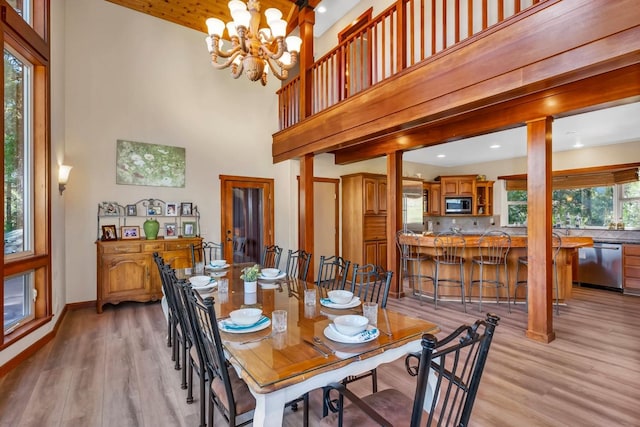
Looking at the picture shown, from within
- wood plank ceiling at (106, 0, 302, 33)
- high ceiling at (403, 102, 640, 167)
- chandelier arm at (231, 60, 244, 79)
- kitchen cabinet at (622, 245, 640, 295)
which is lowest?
kitchen cabinet at (622, 245, 640, 295)

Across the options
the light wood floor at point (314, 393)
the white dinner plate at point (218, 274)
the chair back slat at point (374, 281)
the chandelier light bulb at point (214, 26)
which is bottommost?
the light wood floor at point (314, 393)

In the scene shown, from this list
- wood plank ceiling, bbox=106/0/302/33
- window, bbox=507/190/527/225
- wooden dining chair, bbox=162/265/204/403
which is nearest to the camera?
wooden dining chair, bbox=162/265/204/403

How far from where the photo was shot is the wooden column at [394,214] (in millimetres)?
4938

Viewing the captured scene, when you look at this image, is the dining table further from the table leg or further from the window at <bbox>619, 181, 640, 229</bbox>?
the window at <bbox>619, 181, 640, 229</bbox>

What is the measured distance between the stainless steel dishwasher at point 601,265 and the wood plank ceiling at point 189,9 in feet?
21.9

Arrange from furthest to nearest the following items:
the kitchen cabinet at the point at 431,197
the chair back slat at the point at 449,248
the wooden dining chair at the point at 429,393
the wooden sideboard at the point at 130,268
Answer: the kitchen cabinet at the point at 431,197 < the chair back slat at the point at 449,248 < the wooden sideboard at the point at 130,268 < the wooden dining chair at the point at 429,393

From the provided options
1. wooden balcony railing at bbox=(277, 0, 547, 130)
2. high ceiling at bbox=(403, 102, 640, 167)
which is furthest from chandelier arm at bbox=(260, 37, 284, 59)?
high ceiling at bbox=(403, 102, 640, 167)

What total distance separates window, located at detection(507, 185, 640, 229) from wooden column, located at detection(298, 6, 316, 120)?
19.8 ft

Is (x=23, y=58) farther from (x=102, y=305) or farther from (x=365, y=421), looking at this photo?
(x=365, y=421)

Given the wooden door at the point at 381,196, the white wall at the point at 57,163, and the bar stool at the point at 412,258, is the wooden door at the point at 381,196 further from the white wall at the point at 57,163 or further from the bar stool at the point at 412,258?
the white wall at the point at 57,163

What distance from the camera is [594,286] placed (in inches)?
224

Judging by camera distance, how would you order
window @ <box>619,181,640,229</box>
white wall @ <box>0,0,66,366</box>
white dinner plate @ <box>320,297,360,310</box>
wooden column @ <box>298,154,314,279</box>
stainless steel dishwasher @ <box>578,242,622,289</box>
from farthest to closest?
window @ <box>619,181,640,229</box> < stainless steel dishwasher @ <box>578,242,622,289</box> < wooden column @ <box>298,154,314,279</box> < white wall @ <box>0,0,66,366</box> < white dinner plate @ <box>320,297,360,310</box>

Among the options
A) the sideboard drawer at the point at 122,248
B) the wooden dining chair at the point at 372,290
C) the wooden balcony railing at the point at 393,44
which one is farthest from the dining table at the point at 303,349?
the sideboard drawer at the point at 122,248

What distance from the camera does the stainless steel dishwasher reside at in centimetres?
537
